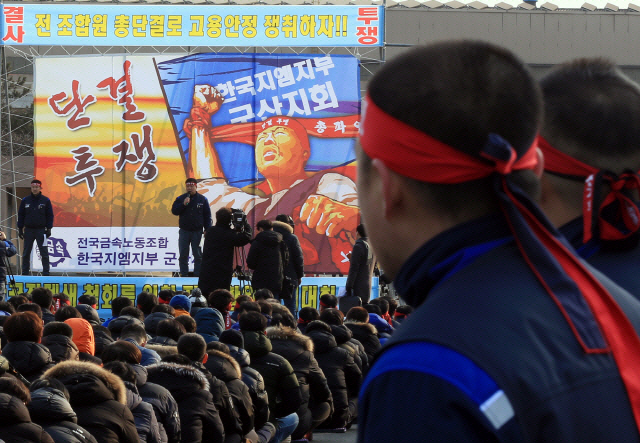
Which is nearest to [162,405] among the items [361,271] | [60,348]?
[60,348]

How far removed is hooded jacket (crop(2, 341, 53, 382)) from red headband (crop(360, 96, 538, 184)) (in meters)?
3.62

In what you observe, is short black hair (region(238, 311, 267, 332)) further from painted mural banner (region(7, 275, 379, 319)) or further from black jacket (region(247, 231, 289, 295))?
painted mural banner (region(7, 275, 379, 319))

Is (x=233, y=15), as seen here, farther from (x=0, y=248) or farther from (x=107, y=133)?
(x=0, y=248)

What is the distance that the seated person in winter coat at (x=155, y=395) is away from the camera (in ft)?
13.7

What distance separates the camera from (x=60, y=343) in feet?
15.8

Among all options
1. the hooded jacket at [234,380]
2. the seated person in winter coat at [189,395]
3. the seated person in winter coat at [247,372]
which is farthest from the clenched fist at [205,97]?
the seated person in winter coat at [189,395]

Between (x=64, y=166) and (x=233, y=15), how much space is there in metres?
3.65

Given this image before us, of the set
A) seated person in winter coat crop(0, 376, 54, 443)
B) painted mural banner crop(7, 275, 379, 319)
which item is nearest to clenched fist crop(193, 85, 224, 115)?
painted mural banner crop(7, 275, 379, 319)

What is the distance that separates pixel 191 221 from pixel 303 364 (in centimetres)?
700

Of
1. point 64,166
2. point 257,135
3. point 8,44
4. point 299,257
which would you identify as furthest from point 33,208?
point 299,257

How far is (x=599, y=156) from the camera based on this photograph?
1.79 meters

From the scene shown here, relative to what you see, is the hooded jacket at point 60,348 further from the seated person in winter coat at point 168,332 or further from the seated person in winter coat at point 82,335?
the seated person in winter coat at point 168,332

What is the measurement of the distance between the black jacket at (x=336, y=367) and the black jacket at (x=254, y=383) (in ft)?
4.12

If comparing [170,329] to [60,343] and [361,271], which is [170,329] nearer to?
[60,343]
